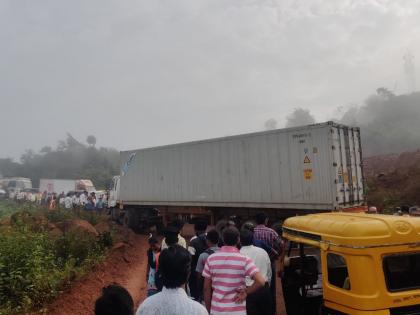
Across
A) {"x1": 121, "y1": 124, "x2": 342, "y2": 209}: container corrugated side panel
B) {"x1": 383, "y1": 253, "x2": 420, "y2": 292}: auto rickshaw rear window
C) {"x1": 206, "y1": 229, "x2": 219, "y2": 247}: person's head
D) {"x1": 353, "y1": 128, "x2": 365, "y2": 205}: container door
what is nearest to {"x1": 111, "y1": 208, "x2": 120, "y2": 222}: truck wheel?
{"x1": 121, "y1": 124, "x2": 342, "y2": 209}: container corrugated side panel

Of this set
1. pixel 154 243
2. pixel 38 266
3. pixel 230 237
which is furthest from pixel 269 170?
pixel 230 237

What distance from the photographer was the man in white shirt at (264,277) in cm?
422

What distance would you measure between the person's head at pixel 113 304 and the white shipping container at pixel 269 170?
8.62 metres

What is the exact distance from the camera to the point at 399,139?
3925cm

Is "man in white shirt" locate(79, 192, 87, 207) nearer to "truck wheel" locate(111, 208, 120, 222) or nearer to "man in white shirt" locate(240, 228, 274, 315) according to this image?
"truck wheel" locate(111, 208, 120, 222)

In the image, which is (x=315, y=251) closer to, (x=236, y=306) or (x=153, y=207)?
(x=236, y=306)

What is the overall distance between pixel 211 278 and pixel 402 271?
177cm

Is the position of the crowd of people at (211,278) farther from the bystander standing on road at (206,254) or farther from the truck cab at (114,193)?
the truck cab at (114,193)

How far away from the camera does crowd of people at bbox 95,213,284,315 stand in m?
2.31

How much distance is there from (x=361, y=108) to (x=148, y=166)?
4547cm

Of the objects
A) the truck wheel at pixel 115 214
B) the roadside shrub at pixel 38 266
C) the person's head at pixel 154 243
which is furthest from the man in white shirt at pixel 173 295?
the truck wheel at pixel 115 214

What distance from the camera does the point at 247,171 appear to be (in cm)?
1205

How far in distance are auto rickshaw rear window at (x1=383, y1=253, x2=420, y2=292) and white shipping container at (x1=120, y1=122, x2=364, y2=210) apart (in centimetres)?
658

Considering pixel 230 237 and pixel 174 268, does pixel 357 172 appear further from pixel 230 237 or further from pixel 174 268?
pixel 174 268
